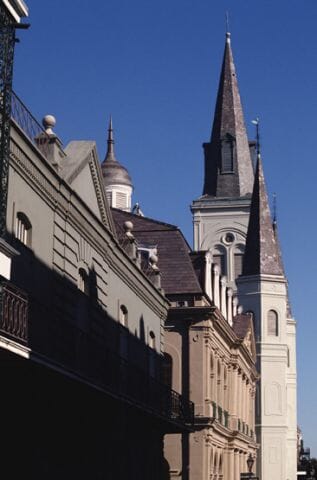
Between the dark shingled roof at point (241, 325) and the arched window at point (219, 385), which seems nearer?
the arched window at point (219, 385)

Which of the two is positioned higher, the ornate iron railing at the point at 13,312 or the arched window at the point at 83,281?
the arched window at the point at 83,281

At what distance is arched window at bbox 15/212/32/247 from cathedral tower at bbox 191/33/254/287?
2912 inches

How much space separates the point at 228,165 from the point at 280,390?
1133 inches

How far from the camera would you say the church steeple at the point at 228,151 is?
95.3 m

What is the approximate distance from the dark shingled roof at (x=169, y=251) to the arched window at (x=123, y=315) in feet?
38.4

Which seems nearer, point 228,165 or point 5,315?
point 5,315

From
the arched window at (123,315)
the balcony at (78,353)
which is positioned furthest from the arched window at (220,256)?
the arched window at (123,315)

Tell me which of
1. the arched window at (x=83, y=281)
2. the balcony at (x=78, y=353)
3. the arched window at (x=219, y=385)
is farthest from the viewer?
the arched window at (x=219, y=385)

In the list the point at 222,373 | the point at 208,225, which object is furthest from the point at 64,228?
the point at 208,225

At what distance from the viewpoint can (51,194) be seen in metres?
22.3

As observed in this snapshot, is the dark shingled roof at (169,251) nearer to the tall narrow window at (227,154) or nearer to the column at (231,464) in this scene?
the column at (231,464)

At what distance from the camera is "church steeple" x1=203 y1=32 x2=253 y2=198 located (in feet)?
313

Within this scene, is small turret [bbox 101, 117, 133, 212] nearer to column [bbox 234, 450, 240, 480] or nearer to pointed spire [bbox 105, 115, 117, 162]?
pointed spire [bbox 105, 115, 117, 162]

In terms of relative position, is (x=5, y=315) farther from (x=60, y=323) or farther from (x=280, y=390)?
(x=280, y=390)
